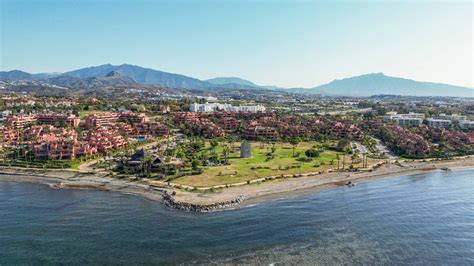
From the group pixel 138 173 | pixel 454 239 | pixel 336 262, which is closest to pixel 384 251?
pixel 336 262

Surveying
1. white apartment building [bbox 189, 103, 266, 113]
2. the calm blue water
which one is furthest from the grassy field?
white apartment building [bbox 189, 103, 266, 113]

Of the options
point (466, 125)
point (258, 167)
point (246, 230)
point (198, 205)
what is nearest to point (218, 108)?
point (466, 125)

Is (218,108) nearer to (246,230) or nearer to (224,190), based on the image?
(224,190)

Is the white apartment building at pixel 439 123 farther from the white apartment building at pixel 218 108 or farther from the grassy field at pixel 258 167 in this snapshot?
the white apartment building at pixel 218 108

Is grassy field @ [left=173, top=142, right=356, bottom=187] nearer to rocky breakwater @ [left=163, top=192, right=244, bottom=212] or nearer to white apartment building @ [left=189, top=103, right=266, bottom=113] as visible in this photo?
rocky breakwater @ [left=163, top=192, right=244, bottom=212]

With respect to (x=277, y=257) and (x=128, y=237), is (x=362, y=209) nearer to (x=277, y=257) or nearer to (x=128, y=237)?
(x=277, y=257)
